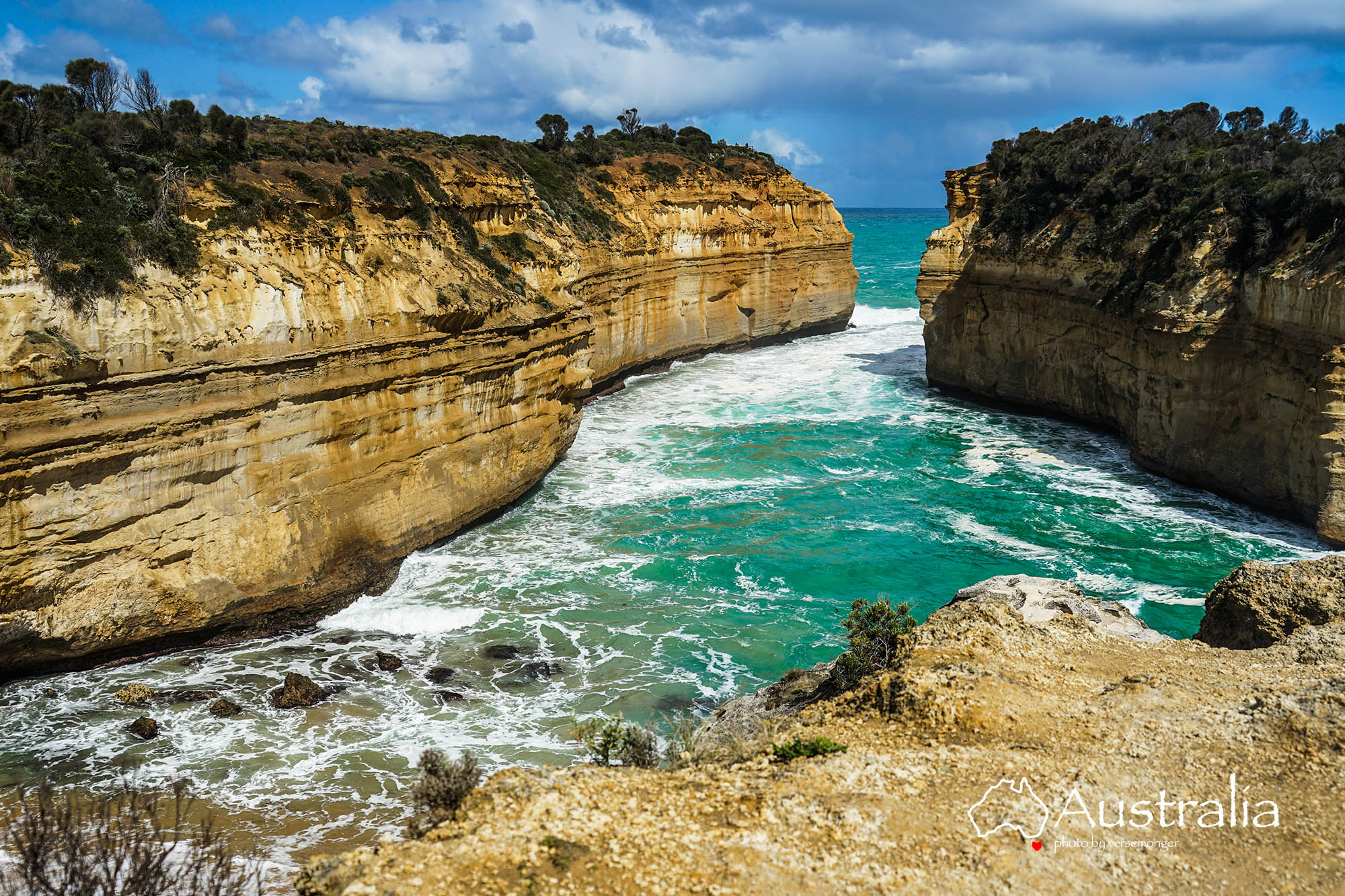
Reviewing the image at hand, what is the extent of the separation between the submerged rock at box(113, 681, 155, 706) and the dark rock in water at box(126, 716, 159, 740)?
873mm

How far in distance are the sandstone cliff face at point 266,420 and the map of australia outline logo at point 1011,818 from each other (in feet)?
42.0

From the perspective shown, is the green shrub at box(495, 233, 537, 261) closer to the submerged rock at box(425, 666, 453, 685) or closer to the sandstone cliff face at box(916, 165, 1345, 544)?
the submerged rock at box(425, 666, 453, 685)

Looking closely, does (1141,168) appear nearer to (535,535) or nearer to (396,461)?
(535,535)

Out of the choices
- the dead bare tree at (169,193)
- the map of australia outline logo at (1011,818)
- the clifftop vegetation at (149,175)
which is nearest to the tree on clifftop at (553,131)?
the clifftop vegetation at (149,175)

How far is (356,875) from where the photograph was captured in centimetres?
673

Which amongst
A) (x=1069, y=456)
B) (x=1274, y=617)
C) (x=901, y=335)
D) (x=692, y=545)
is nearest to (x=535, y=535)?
(x=692, y=545)

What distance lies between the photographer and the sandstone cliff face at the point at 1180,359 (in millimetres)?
20312

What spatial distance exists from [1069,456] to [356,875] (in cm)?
2580

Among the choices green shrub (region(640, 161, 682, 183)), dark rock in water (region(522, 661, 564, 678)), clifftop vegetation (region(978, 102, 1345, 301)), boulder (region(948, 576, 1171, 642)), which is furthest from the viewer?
green shrub (region(640, 161, 682, 183))

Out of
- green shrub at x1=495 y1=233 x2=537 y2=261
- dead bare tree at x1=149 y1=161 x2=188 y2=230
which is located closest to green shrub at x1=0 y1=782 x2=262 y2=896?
dead bare tree at x1=149 y1=161 x2=188 y2=230

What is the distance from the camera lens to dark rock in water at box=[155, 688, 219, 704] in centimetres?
1386

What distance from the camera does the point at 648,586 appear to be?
62.2 feet

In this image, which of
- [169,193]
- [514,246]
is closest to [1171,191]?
[514,246]

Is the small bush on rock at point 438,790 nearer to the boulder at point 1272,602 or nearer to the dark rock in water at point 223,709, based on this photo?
the dark rock in water at point 223,709
